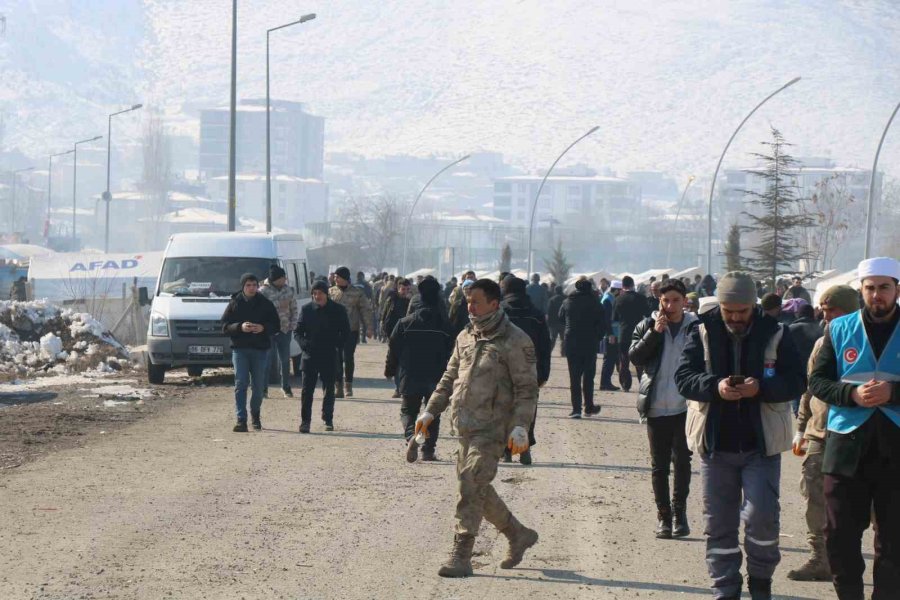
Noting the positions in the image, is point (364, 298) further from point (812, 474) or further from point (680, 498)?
point (812, 474)

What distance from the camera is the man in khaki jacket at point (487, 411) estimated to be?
26.4 feet

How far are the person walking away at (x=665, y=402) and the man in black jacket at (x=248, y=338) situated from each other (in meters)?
6.48


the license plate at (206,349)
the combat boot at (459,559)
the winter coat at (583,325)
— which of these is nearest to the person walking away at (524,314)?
the winter coat at (583,325)

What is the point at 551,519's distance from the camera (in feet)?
33.0

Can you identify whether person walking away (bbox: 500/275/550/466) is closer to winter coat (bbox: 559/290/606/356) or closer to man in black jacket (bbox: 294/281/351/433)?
man in black jacket (bbox: 294/281/351/433)

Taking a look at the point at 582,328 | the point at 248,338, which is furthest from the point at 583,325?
the point at 248,338

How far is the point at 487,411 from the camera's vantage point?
26.9ft

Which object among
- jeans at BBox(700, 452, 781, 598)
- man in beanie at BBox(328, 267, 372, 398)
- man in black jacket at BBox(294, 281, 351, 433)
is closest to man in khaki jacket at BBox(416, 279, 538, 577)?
jeans at BBox(700, 452, 781, 598)

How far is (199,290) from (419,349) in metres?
9.33

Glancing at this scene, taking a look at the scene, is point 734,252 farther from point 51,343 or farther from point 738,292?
point 738,292

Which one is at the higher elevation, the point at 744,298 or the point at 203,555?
the point at 744,298

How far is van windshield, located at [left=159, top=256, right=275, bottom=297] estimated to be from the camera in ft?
71.2

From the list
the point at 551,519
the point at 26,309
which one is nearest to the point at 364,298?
the point at 26,309

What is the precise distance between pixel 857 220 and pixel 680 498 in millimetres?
116935
